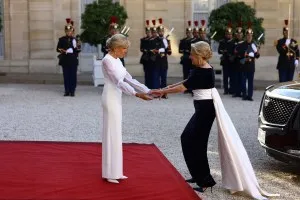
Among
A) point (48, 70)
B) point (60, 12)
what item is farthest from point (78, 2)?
point (48, 70)

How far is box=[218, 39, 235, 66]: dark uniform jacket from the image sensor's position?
58.7 feet

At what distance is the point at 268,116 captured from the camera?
855cm

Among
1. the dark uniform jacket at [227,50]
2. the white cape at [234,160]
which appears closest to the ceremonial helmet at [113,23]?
the dark uniform jacket at [227,50]

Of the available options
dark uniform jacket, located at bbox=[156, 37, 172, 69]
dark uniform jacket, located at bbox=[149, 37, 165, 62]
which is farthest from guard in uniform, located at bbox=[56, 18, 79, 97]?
dark uniform jacket, located at bbox=[156, 37, 172, 69]

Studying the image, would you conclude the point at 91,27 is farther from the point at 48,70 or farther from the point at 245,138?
the point at 245,138

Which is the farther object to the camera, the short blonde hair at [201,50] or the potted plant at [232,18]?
the potted plant at [232,18]

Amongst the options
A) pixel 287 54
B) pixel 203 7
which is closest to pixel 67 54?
pixel 287 54

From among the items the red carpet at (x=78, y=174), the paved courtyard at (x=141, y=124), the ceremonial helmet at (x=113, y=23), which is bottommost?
the paved courtyard at (x=141, y=124)

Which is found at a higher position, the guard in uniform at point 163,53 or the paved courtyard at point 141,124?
the guard in uniform at point 163,53

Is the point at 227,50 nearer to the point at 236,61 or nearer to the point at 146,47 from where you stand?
the point at 236,61

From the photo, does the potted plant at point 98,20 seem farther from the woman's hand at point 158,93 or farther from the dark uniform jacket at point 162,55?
the woman's hand at point 158,93

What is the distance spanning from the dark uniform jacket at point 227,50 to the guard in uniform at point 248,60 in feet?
2.10

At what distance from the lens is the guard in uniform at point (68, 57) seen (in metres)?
17.3

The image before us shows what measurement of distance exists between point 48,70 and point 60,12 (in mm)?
2002
